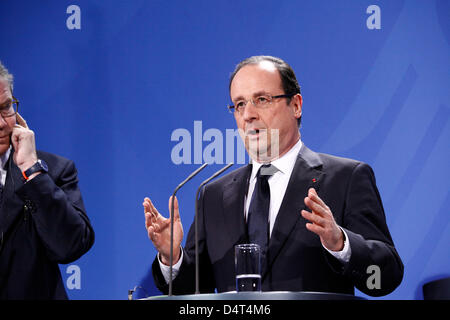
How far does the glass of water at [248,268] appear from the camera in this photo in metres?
2.01

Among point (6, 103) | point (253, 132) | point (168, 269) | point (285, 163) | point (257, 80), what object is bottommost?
point (168, 269)

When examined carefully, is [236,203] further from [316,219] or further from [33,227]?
[33,227]

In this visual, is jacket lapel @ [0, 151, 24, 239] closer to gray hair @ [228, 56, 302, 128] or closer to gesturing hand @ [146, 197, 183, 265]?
gesturing hand @ [146, 197, 183, 265]

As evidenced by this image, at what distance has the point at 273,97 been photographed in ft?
8.54

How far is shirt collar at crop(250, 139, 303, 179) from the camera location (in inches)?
99.9

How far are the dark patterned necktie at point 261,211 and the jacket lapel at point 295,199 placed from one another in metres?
0.04

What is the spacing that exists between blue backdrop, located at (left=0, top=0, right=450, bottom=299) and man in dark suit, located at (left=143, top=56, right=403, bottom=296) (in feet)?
1.76

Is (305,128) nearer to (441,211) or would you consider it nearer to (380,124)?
(380,124)

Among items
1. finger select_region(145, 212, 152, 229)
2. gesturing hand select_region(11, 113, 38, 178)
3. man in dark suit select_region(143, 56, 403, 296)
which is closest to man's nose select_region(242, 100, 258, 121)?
man in dark suit select_region(143, 56, 403, 296)

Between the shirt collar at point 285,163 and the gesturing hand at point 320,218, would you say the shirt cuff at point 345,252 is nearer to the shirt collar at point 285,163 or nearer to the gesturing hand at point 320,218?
the gesturing hand at point 320,218

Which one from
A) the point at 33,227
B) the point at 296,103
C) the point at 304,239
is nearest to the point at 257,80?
the point at 296,103

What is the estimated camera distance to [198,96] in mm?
3324

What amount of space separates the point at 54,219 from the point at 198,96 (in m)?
1.24

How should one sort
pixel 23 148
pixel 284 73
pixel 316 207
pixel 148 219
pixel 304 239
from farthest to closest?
pixel 284 73
pixel 23 148
pixel 304 239
pixel 148 219
pixel 316 207
